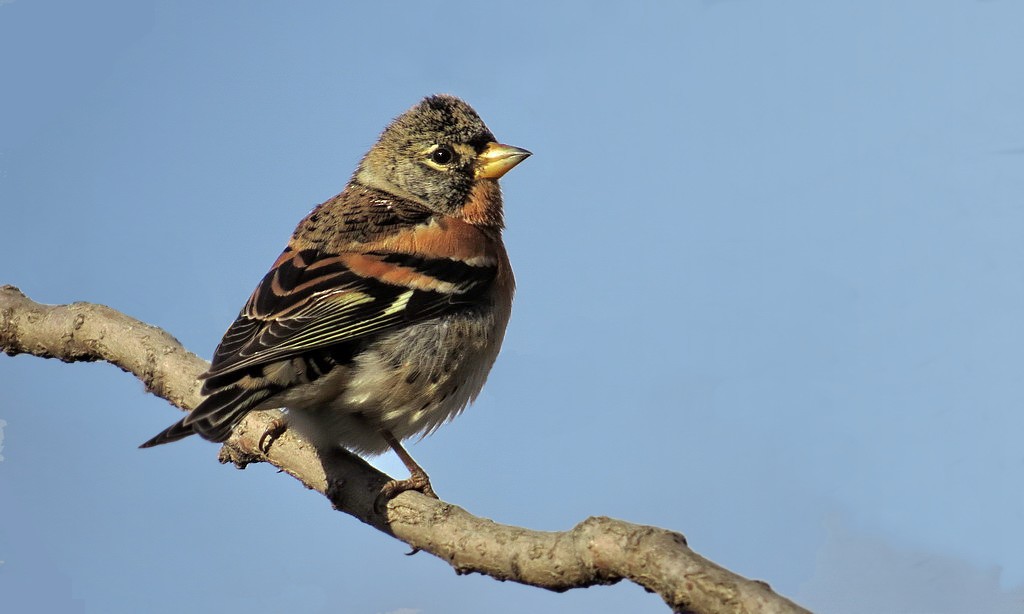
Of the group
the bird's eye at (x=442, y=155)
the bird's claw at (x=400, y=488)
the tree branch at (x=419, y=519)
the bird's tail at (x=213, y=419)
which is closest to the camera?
the tree branch at (x=419, y=519)

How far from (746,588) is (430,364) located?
277 cm

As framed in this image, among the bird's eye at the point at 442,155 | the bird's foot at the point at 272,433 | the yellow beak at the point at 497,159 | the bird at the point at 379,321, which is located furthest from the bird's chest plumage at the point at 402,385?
the bird's eye at the point at 442,155

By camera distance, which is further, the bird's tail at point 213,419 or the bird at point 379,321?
the bird at point 379,321

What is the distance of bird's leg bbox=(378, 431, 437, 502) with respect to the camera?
5.88 m

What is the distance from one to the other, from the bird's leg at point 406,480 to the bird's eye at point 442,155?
224cm

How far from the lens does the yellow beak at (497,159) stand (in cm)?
757

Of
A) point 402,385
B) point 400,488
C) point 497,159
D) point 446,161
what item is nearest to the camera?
point 400,488

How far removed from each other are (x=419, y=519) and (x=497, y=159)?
303cm

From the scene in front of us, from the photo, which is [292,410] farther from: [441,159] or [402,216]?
[441,159]

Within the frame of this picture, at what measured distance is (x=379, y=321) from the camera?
6.04m

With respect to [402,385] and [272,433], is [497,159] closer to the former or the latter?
[402,385]

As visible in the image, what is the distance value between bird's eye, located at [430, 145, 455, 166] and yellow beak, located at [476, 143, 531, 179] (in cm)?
20

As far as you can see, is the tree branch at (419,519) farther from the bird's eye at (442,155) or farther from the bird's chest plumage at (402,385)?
the bird's eye at (442,155)

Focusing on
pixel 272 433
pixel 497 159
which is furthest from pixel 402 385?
pixel 497 159
